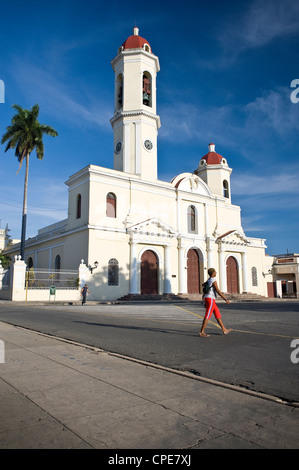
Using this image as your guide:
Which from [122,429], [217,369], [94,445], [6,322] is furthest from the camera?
[6,322]

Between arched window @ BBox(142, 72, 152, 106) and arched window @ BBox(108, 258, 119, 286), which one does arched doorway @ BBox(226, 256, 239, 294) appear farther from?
arched window @ BBox(142, 72, 152, 106)

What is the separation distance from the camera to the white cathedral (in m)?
28.7

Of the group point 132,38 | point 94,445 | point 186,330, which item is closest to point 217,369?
point 94,445

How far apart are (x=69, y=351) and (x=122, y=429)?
3864 millimetres

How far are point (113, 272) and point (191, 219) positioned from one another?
11201mm

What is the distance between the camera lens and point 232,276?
3747 centimetres

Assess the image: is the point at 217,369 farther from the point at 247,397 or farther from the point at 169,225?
the point at 169,225

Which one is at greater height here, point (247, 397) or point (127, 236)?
point (127, 236)

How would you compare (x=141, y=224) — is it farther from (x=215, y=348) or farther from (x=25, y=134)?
(x=215, y=348)

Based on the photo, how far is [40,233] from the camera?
131ft

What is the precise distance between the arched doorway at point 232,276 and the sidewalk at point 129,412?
32.8 meters

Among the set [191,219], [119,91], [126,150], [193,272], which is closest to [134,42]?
[119,91]

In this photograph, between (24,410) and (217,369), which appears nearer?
(24,410)

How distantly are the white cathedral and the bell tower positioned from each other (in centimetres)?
9
